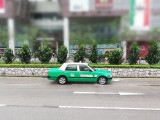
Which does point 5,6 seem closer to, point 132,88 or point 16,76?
point 132,88

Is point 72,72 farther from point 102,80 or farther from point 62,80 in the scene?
point 102,80

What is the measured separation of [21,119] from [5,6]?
345cm

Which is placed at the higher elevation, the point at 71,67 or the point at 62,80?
the point at 71,67

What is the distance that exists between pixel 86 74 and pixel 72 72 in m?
0.67

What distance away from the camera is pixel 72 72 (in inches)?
451

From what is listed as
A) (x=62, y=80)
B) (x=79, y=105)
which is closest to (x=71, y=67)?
(x=62, y=80)

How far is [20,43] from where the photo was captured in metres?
3.44

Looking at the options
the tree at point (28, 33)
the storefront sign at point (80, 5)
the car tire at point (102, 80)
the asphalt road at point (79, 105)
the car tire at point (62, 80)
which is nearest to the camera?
the storefront sign at point (80, 5)

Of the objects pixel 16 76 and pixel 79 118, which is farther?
pixel 16 76

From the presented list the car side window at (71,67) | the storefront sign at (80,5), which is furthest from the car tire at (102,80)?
the storefront sign at (80,5)

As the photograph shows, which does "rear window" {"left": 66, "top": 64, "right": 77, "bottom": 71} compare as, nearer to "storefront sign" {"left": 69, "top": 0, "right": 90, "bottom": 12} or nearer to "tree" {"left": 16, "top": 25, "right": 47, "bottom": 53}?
"tree" {"left": 16, "top": 25, "right": 47, "bottom": 53}

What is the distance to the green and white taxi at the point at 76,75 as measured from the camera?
11391mm

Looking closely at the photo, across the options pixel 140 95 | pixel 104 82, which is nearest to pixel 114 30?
pixel 140 95

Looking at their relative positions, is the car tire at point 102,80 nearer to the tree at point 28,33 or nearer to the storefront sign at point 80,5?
the tree at point 28,33
